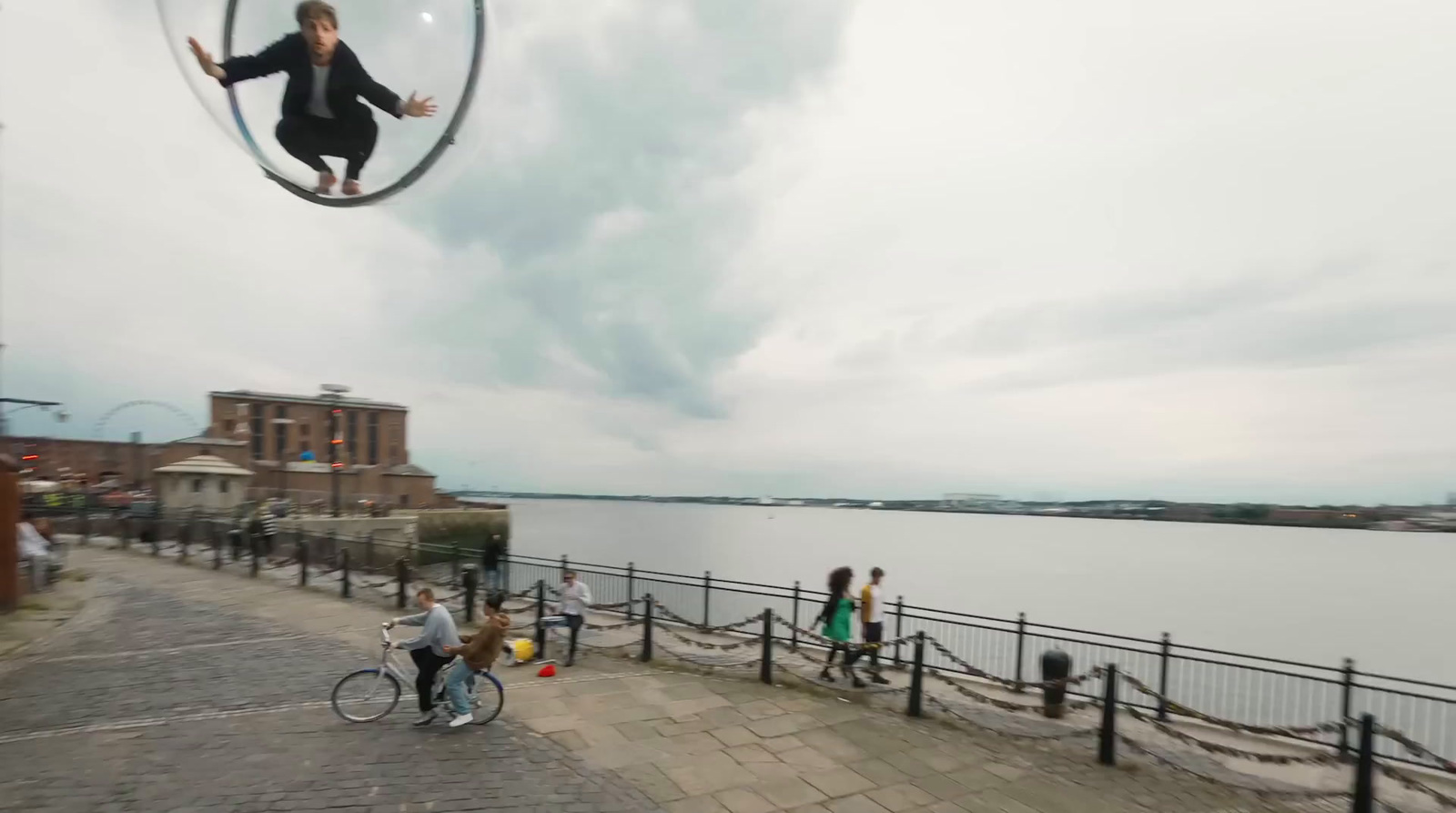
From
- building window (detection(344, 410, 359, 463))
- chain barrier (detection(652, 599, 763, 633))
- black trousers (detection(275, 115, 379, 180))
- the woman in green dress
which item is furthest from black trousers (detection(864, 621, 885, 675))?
building window (detection(344, 410, 359, 463))

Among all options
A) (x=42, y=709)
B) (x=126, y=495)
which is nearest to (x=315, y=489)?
(x=126, y=495)

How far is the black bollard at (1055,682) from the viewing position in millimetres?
9781

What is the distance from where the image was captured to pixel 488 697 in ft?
31.4

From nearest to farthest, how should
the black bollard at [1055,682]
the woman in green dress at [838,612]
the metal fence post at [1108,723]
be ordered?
the metal fence post at [1108,723] < the black bollard at [1055,682] < the woman in green dress at [838,612]

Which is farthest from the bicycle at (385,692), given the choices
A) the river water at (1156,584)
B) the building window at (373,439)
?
the building window at (373,439)

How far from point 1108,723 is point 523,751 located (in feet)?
22.2

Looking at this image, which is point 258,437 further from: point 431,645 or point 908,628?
point 431,645

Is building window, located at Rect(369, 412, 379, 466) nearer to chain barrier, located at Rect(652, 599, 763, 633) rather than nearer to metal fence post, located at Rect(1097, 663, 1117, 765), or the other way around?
chain barrier, located at Rect(652, 599, 763, 633)

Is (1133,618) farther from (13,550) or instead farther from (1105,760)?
(13,550)

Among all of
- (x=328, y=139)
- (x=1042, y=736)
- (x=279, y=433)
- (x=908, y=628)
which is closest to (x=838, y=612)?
(x=1042, y=736)

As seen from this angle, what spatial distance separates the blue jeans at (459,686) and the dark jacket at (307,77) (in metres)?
7.15

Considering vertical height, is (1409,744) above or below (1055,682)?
above

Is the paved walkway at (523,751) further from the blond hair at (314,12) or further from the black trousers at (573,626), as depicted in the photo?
the blond hair at (314,12)

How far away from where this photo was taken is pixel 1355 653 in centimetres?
3509
